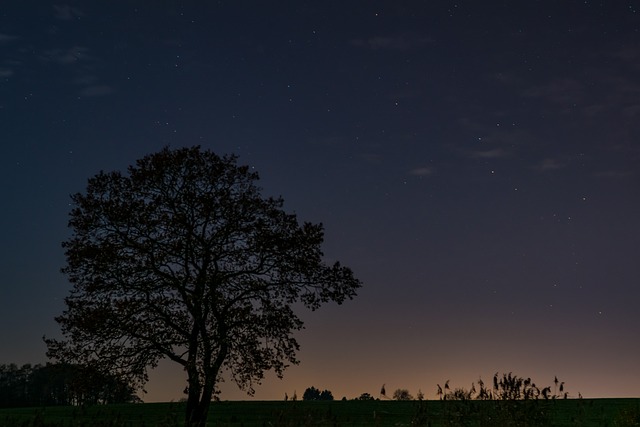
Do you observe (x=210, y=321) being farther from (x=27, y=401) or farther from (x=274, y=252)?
(x=27, y=401)

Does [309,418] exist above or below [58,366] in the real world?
below

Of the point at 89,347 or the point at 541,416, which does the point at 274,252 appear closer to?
the point at 89,347

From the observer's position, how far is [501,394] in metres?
14.9

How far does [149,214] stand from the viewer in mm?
27562

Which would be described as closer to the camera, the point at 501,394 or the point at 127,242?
the point at 501,394

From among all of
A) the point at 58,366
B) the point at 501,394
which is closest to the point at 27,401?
the point at 58,366

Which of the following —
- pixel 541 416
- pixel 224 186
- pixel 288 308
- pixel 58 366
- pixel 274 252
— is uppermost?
pixel 224 186

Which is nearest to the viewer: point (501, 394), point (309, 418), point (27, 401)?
point (309, 418)

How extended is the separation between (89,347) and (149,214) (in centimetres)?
611

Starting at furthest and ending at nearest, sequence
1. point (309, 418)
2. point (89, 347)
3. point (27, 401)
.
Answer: point (27, 401) → point (89, 347) → point (309, 418)

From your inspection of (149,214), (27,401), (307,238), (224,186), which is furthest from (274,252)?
(27,401)

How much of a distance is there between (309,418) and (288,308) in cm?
1615

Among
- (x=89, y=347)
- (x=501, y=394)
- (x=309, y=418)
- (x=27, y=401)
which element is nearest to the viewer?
(x=309, y=418)

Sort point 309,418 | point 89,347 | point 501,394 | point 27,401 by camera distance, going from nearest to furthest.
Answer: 1. point 309,418
2. point 501,394
3. point 89,347
4. point 27,401
